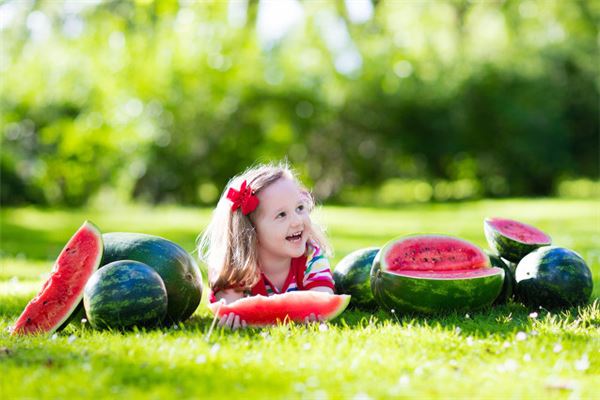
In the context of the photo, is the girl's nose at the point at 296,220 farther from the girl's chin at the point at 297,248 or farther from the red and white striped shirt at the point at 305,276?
the red and white striped shirt at the point at 305,276

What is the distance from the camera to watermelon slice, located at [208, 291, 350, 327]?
4.52 m

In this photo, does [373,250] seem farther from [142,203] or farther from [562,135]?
[562,135]

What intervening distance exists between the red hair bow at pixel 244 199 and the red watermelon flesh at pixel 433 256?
969 millimetres

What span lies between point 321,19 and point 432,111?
1151cm

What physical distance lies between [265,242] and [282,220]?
204 millimetres

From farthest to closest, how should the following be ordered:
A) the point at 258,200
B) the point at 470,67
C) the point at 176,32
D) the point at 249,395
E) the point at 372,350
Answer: the point at 470,67 < the point at 176,32 < the point at 258,200 < the point at 372,350 < the point at 249,395

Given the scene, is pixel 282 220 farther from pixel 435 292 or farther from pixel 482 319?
pixel 482 319

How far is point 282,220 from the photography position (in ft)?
16.2

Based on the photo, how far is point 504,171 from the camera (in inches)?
929

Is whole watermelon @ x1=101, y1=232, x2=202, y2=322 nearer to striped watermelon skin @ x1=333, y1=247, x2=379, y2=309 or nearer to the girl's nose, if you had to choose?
the girl's nose

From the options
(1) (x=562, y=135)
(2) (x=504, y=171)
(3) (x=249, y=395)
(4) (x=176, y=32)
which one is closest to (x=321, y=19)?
(4) (x=176, y=32)

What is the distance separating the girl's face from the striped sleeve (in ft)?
0.56

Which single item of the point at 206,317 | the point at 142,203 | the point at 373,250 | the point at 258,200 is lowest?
the point at 142,203

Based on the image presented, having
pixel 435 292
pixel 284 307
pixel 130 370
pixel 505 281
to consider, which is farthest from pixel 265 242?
pixel 130 370
